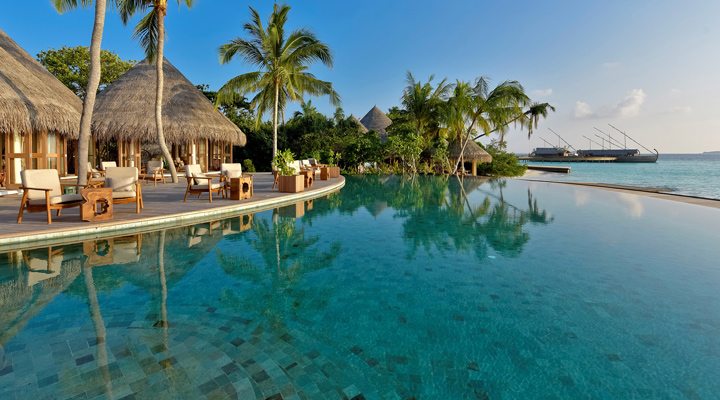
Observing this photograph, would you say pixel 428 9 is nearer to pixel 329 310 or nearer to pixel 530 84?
pixel 530 84

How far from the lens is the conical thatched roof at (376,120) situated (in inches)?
1192

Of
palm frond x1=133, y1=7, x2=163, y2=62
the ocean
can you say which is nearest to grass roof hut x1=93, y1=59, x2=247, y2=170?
palm frond x1=133, y1=7, x2=163, y2=62

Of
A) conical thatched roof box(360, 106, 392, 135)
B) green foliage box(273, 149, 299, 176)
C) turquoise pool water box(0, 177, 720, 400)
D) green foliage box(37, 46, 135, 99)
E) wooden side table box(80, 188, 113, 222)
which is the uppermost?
green foliage box(37, 46, 135, 99)

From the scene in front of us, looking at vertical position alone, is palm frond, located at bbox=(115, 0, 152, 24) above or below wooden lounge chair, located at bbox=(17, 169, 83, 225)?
above

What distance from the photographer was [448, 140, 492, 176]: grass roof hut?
74.7ft

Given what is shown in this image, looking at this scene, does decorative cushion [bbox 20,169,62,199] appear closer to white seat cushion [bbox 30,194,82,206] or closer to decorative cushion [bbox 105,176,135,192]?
white seat cushion [bbox 30,194,82,206]

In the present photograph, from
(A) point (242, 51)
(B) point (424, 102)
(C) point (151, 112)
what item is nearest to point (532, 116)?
(B) point (424, 102)

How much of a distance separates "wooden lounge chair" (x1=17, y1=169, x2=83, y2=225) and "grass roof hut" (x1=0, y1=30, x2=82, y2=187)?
16.8ft

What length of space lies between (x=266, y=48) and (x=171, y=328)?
15626 millimetres

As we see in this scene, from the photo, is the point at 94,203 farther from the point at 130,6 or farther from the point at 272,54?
the point at 272,54

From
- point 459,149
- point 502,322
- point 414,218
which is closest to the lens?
point 502,322

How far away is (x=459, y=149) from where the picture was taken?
22.7 meters

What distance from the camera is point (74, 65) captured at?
2403 centimetres

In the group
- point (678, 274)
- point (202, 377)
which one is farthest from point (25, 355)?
point (678, 274)
